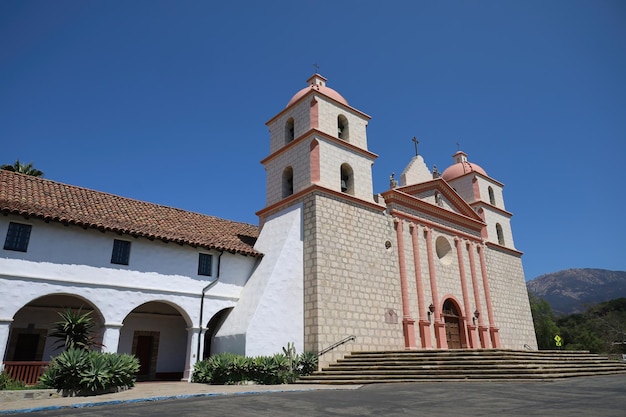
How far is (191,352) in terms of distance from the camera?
16016mm

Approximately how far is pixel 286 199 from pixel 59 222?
8.89 metres

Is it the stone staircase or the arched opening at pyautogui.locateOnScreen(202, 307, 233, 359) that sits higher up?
the arched opening at pyautogui.locateOnScreen(202, 307, 233, 359)

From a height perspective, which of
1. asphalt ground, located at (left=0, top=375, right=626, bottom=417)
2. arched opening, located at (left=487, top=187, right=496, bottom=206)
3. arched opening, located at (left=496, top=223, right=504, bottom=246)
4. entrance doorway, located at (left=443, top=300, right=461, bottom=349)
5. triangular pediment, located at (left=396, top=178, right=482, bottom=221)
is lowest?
asphalt ground, located at (left=0, top=375, right=626, bottom=417)

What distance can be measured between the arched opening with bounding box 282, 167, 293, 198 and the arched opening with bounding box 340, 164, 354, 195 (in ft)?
8.20

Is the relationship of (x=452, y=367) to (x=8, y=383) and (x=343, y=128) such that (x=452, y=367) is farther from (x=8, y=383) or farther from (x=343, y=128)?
(x=8, y=383)

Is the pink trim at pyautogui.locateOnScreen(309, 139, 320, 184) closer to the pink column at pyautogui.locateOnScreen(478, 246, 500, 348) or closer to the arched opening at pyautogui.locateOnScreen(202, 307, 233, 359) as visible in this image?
the arched opening at pyautogui.locateOnScreen(202, 307, 233, 359)

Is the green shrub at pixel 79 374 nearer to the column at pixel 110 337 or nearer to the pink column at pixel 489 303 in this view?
the column at pixel 110 337

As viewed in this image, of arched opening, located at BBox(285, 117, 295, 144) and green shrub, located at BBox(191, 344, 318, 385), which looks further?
arched opening, located at BBox(285, 117, 295, 144)

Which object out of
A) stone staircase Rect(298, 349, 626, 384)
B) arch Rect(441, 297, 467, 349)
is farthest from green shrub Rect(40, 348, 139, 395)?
arch Rect(441, 297, 467, 349)

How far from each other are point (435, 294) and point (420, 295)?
1.20m

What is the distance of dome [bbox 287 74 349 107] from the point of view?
67.9ft

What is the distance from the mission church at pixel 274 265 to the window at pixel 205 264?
59 millimetres

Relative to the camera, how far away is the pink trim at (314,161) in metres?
18.4

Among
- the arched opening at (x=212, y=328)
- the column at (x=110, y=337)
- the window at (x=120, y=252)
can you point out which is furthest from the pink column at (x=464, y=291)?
the window at (x=120, y=252)
